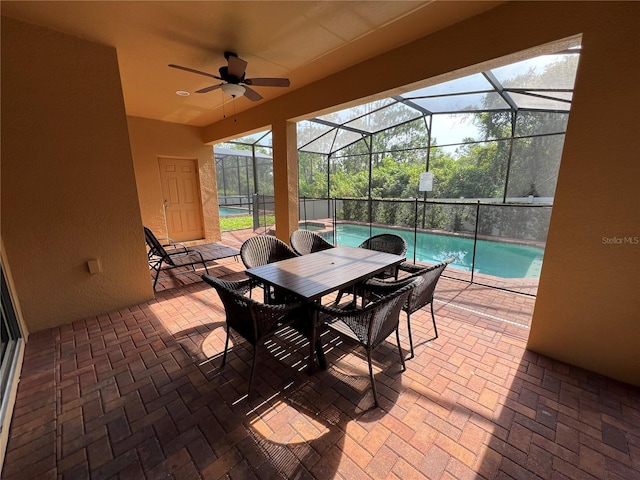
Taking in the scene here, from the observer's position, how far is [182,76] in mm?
3146

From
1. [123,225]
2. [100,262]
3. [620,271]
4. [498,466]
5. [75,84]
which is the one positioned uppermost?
[75,84]

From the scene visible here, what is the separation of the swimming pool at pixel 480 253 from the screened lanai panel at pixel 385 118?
304cm

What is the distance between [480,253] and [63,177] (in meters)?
8.17

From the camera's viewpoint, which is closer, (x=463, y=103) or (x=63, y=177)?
(x=63, y=177)

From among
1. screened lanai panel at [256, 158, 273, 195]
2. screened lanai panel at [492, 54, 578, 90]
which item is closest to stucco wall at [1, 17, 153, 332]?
screened lanai panel at [492, 54, 578, 90]

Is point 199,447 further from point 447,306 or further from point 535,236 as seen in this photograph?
point 535,236

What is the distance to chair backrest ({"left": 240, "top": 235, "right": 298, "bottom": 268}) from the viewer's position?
254 cm

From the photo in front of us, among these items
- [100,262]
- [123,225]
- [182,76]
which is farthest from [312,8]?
[100,262]

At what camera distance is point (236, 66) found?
2447 millimetres

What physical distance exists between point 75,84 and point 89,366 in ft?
8.16

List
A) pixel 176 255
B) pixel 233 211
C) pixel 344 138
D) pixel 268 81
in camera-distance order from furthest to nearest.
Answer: pixel 233 211, pixel 344 138, pixel 176 255, pixel 268 81

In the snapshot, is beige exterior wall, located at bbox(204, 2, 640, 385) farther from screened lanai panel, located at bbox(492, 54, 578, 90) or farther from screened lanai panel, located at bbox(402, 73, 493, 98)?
screened lanai panel, located at bbox(402, 73, 493, 98)

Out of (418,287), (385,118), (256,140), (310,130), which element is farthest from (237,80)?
(385,118)

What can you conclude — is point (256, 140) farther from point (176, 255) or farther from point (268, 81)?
point (268, 81)
